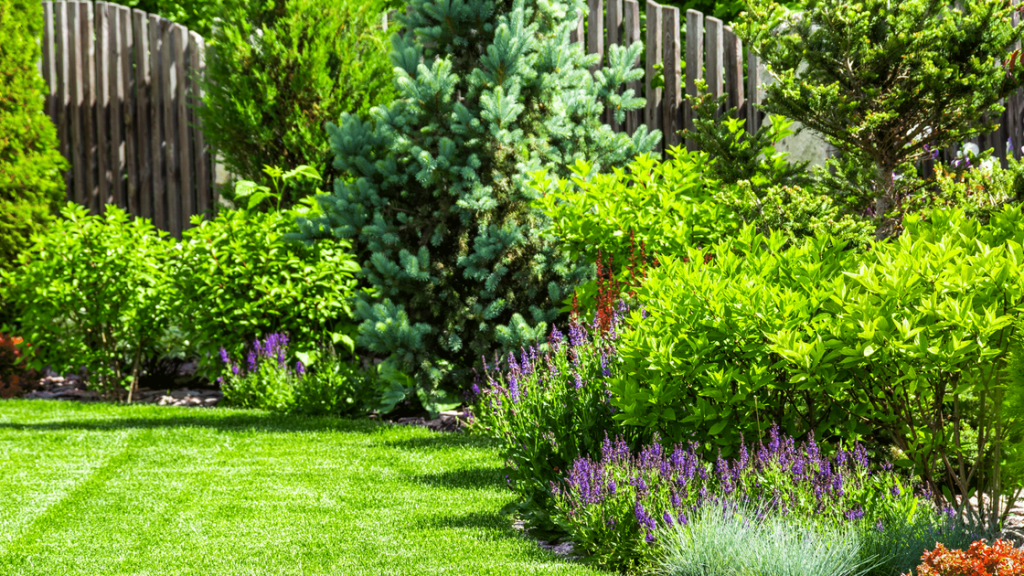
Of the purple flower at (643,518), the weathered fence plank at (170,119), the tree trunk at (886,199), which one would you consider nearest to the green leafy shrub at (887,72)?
the tree trunk at (886,199)

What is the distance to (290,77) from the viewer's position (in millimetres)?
Result: 8180

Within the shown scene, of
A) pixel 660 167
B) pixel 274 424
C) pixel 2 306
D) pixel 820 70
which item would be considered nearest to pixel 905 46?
pixel 820 70

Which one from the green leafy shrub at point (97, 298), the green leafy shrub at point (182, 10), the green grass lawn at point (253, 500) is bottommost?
the green grass lawn at point (253, 500)

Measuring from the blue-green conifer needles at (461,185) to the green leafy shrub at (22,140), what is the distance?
406 cm

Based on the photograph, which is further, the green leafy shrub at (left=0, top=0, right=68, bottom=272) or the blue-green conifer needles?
the green leafy shrub at (left=0, top=0, right=68, bottom=272)

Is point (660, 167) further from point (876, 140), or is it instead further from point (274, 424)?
point (274, 424)

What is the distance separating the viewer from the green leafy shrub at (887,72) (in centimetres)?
492

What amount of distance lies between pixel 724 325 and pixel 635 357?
0.38 meters

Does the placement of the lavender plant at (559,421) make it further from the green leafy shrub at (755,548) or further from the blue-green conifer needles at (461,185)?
the blue-green conifer needles at (461,185)

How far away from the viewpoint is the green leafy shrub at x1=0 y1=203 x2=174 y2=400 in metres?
7.62

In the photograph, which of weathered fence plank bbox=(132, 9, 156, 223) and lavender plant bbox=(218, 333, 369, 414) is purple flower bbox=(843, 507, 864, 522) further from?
weathered fence plank bbox=(132, 9, 156, 223)

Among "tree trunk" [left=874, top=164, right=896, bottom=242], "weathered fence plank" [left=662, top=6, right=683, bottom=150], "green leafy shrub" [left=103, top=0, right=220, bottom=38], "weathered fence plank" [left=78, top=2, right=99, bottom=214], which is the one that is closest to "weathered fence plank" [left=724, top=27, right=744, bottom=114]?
"weathered fence plank" [left=662, top=6, right=683, bottom=150]

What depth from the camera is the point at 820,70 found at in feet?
17.1

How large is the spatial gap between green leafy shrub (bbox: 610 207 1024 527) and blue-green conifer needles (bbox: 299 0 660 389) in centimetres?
229
